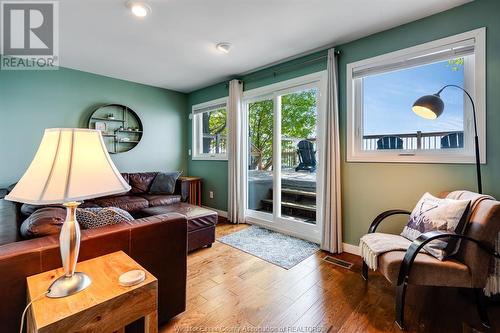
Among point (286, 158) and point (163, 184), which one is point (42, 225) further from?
point (286, 158)

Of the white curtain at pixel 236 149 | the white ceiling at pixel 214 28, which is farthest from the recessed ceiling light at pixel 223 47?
the white curtain at pixel 236 149

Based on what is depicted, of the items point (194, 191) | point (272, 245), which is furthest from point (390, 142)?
point (194, 191)

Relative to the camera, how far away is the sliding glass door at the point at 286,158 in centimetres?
316

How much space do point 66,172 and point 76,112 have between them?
359cm

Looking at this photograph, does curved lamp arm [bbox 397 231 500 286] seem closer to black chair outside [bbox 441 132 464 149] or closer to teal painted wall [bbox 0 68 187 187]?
black chair outside [bbox 441 132 464 149]

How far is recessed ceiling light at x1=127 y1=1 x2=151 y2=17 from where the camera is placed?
205 centimetres

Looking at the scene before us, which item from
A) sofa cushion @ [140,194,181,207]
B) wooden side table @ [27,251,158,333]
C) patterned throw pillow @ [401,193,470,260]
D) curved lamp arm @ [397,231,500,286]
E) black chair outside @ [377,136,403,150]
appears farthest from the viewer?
sofa cushion @ [140,194,181,207]

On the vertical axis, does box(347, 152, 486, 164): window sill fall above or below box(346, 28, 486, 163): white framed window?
below

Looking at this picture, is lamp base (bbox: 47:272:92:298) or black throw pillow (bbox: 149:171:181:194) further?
black throw pillow (bbox: 149:171:181:194)

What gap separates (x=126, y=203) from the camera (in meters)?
3.27

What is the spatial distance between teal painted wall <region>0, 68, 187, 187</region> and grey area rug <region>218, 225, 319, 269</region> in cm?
243

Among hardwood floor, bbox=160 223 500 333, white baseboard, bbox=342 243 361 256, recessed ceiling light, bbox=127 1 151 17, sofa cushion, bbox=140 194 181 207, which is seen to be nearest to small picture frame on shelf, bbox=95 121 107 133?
sofa cushion, bbox=140 194 181 207

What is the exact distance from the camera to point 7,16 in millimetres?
2275

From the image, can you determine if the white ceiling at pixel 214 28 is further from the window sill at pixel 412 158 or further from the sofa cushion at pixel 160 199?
the sofa cushion at pixel 160 199
